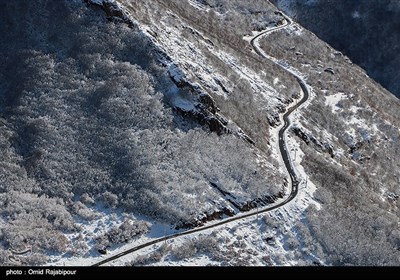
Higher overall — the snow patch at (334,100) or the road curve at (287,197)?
the snow patch at (334,100)

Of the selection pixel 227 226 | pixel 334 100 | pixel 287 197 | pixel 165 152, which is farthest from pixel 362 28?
pixel 227 226

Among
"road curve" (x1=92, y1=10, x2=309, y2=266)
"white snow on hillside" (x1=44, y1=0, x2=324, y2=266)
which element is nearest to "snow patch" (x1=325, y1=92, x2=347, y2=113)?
"road curve" (x1=92, y1=10, x2=309, y2=266)

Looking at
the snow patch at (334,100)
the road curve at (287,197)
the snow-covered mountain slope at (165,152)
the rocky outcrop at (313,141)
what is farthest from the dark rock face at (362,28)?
the rocky outcrop at (313,141)

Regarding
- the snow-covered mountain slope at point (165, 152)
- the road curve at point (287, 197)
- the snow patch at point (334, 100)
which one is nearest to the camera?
the road curve at point (287, 197)

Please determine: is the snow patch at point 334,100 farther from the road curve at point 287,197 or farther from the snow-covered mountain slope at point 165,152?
the road curve at point 287,197

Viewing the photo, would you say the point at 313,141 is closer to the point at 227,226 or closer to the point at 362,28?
the point at 227,226

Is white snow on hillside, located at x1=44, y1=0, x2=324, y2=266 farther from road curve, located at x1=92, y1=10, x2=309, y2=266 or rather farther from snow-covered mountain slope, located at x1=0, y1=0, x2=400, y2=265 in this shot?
road curve, located at x1=92, y1=10, x2=309, y2=266
